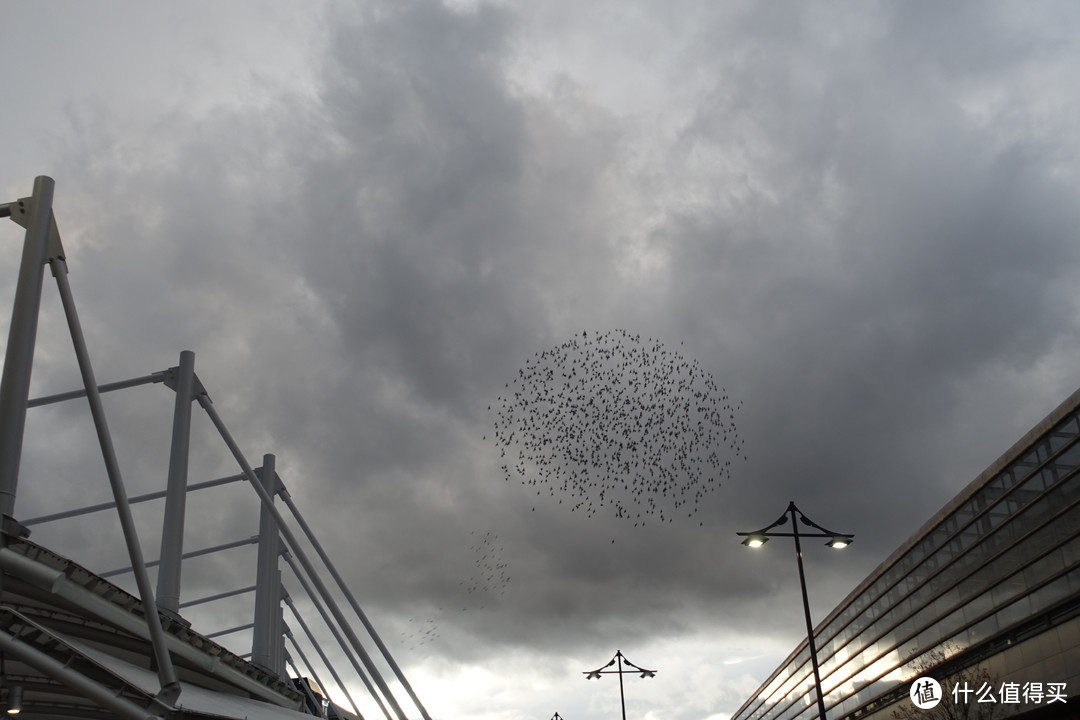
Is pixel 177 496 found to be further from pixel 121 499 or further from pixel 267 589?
pixel 267 589

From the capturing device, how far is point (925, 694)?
5459 centimetres

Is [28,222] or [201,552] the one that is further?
[201,552]

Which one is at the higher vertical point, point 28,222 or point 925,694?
point 28,222

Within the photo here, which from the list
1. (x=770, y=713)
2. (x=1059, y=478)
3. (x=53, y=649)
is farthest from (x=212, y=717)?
(x=770, y=713)

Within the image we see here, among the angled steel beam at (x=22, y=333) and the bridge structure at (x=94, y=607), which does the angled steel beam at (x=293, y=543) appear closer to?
the bridge structure at (x=94, y=607)

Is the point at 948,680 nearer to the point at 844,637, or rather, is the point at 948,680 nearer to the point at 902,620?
the point at 902,620

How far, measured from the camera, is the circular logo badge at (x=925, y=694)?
166 ft

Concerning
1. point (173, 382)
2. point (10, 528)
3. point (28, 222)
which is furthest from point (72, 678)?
point (173, 382)

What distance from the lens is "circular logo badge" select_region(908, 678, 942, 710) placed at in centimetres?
5062

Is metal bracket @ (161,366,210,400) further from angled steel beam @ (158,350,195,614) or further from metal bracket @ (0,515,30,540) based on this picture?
metal bracket @ (0,515,30,540)

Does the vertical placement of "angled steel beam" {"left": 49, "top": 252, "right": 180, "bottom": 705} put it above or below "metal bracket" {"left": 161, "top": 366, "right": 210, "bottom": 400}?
below

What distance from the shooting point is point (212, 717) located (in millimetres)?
18188

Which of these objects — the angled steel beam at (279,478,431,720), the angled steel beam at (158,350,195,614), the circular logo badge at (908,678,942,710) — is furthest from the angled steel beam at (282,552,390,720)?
the circular logo badge at (908,678,942,710)

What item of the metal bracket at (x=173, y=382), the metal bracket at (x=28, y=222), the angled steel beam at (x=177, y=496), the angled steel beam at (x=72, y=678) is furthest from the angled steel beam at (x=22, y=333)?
the metal bracket at (x=173, y=382)
